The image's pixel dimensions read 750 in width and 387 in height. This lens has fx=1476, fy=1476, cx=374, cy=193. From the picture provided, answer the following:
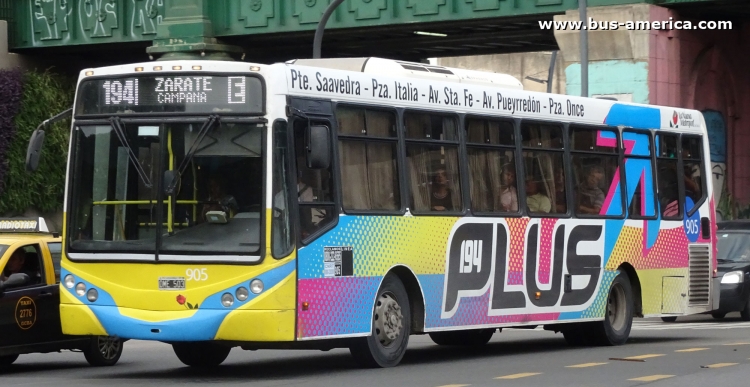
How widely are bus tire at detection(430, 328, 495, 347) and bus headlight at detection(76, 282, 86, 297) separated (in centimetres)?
517

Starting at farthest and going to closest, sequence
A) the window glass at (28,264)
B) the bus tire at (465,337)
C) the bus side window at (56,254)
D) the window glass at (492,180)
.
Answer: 1. the bus tire at (465,337)
2. the window glass at (492,180)
3. the bus side window at (56,254)
4. the window glass at (28,264)

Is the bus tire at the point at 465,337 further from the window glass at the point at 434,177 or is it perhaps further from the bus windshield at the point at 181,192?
the bus windshield at the point at 181,192

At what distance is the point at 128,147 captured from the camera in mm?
13062

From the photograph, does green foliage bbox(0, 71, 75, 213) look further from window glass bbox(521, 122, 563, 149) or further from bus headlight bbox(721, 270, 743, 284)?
window glass bbox(521, 122, 563, 149)

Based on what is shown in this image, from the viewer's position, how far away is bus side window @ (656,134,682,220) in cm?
1866

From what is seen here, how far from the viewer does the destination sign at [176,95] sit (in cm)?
1281

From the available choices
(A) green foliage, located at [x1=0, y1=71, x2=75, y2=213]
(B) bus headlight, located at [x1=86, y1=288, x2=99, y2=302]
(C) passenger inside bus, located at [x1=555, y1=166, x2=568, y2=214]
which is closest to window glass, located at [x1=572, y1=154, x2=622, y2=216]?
(C) passenger inside bus, located at [x1=555, y1=166, x2=568, y2=214]

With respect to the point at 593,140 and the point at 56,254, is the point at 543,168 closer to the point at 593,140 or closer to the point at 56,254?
the point at 593,140

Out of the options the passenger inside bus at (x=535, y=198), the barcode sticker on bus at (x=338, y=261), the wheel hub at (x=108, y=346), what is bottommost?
the wheel hub at (x=108, y=346)

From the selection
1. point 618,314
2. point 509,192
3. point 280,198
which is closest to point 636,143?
point 618,314

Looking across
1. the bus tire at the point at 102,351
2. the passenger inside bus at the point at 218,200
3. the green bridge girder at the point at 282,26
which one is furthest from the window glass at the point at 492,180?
the green bridge girder at the point at 282,26

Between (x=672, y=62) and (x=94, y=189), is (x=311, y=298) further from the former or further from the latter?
(x=672, y=62)

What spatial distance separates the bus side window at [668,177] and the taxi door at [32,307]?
25.8 ft

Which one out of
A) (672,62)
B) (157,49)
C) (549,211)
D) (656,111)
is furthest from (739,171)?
(549,211)
